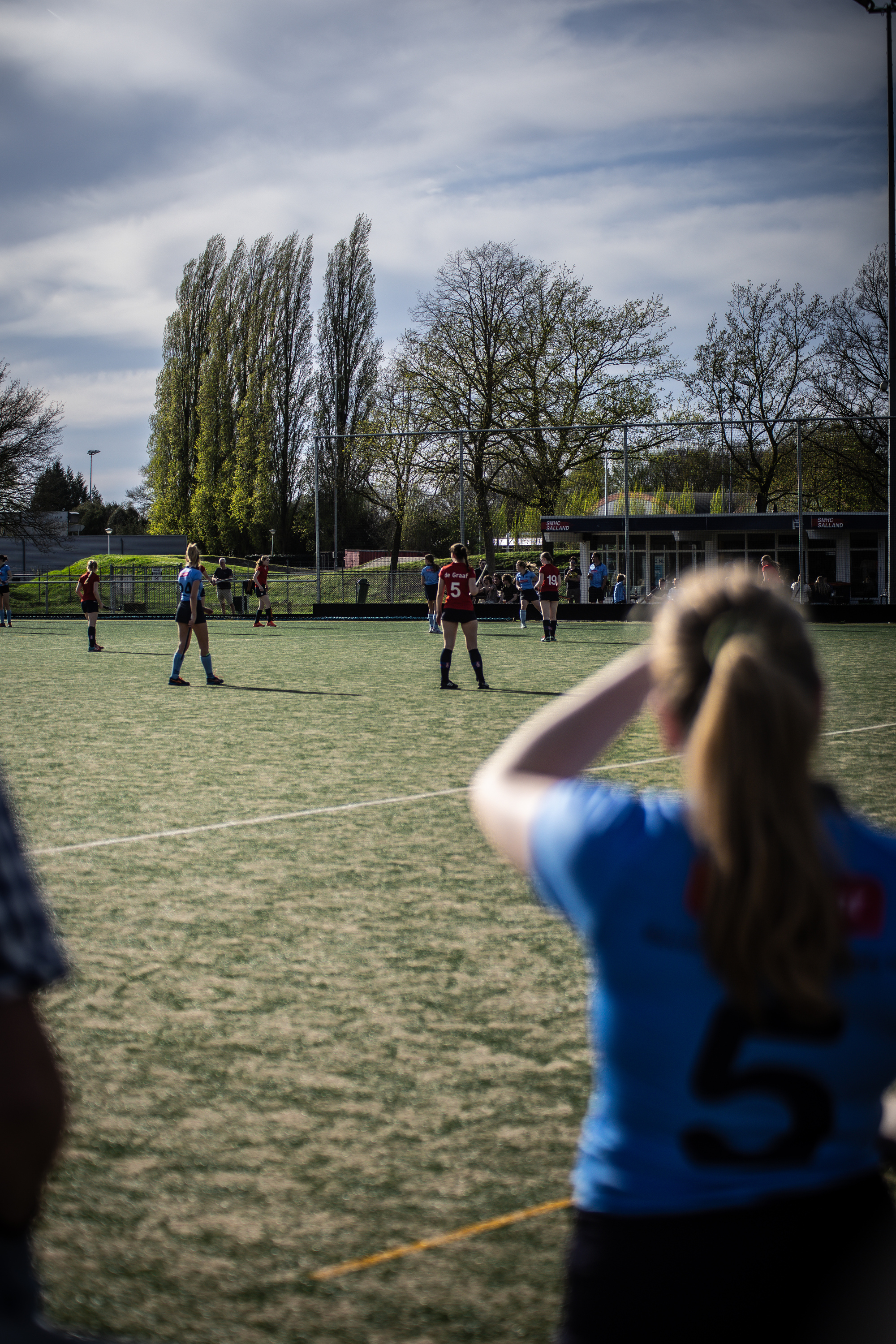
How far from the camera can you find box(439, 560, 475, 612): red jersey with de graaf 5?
52.1ft

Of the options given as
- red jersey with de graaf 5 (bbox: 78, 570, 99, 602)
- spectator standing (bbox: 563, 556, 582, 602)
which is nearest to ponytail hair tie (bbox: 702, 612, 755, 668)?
red jersey with de graaf 5 (bbox: 78, 570, 99, 602)

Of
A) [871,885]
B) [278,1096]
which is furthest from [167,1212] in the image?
[871,885]

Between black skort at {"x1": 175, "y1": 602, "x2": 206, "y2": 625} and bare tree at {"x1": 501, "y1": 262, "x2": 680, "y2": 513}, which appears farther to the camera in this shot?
bare tree at {"x1": 501, "y1": 262, "x2": 680, "y2": 513}

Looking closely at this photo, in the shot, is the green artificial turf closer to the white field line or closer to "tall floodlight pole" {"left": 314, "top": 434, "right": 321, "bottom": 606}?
the white field line

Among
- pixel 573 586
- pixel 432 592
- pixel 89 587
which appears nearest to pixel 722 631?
pixel 89 587

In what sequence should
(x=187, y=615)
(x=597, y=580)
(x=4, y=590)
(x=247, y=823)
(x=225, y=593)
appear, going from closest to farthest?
(x=247, y=823)
(x=187, y=615)
(x=4, y=590)
(x=597, y=580)
(x=225, y=593)

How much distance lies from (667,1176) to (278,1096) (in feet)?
7.88

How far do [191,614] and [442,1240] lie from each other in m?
14.0

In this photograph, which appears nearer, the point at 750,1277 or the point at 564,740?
the point at 750,1277

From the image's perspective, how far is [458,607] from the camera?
52.2 feet

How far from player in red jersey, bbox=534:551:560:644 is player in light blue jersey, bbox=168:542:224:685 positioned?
9988 mm

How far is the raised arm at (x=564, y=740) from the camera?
1650mm

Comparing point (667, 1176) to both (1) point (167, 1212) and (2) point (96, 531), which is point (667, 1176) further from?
(2) point (96, 531)

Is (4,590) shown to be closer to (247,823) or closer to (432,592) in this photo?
(432,592)
